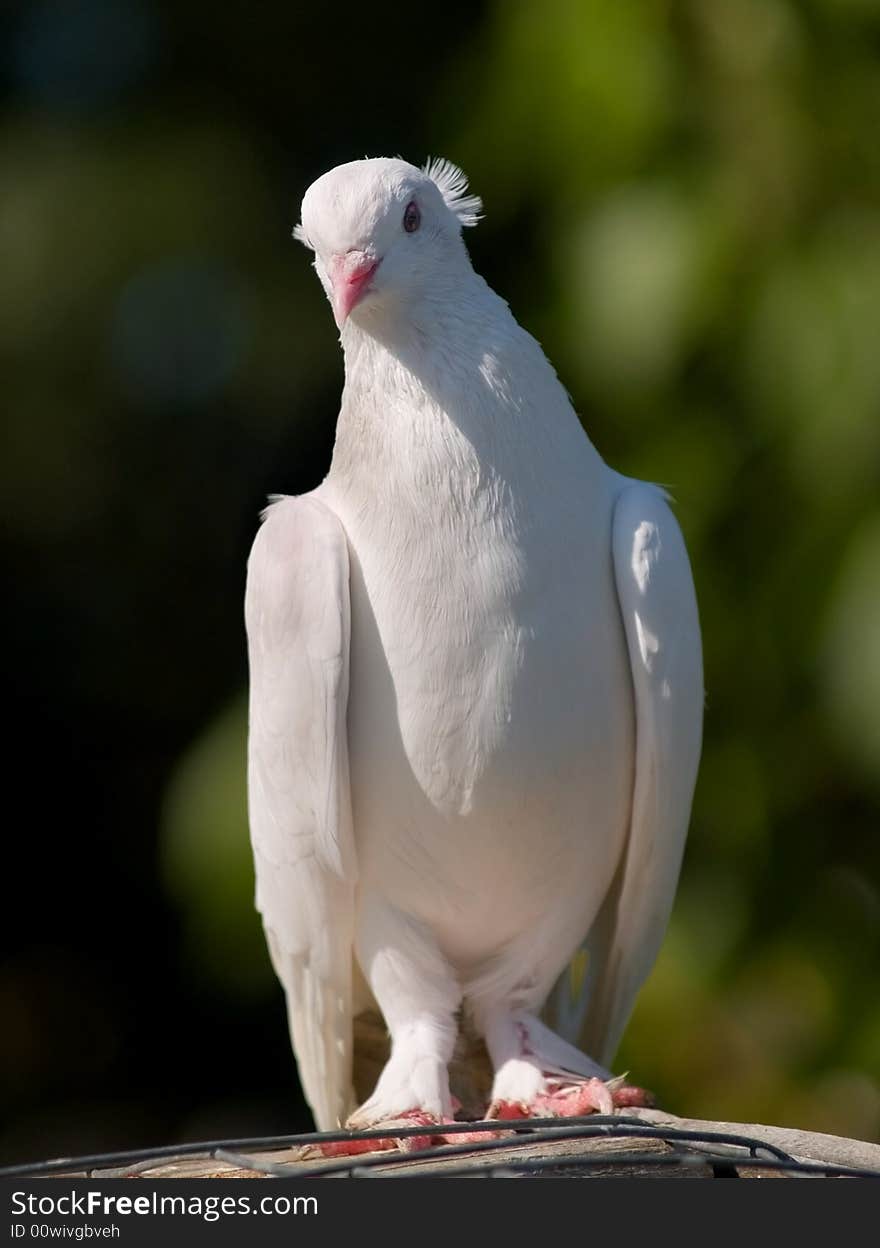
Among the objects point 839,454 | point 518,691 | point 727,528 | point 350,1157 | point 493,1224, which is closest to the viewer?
point 493,1224

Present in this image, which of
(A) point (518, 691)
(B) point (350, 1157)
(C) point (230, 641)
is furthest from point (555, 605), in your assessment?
(C) point (230, 641)

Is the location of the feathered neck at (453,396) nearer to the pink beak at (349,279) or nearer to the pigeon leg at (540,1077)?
the pink beak at (349,279)

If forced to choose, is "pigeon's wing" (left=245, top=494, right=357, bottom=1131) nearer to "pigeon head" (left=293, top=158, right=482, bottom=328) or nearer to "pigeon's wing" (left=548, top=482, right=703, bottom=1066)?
"pigeon head" (left=293, top=158, right=482, bottom=328)

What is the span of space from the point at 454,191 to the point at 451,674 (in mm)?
1323

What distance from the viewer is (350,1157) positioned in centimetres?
383

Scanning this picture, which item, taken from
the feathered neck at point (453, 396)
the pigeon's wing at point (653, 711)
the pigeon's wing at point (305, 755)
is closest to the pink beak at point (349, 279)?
the feathered neck at point (453, 396)

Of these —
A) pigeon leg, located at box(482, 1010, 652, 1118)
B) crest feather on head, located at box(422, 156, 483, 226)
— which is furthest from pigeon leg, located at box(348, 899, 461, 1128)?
crest feather on head, located at box(422, 156, 483, 226)

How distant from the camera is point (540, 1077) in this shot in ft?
14.5

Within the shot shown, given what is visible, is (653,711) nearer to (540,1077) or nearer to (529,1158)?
(540,1077)

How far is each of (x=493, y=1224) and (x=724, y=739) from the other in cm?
405

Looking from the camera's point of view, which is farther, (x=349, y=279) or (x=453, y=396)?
(x=453, y=396)

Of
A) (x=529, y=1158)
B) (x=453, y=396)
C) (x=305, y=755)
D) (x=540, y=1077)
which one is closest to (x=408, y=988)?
(x=540, y=1077)

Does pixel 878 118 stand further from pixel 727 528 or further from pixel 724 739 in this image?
pixel 724 739

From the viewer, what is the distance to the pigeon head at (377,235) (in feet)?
13.3
